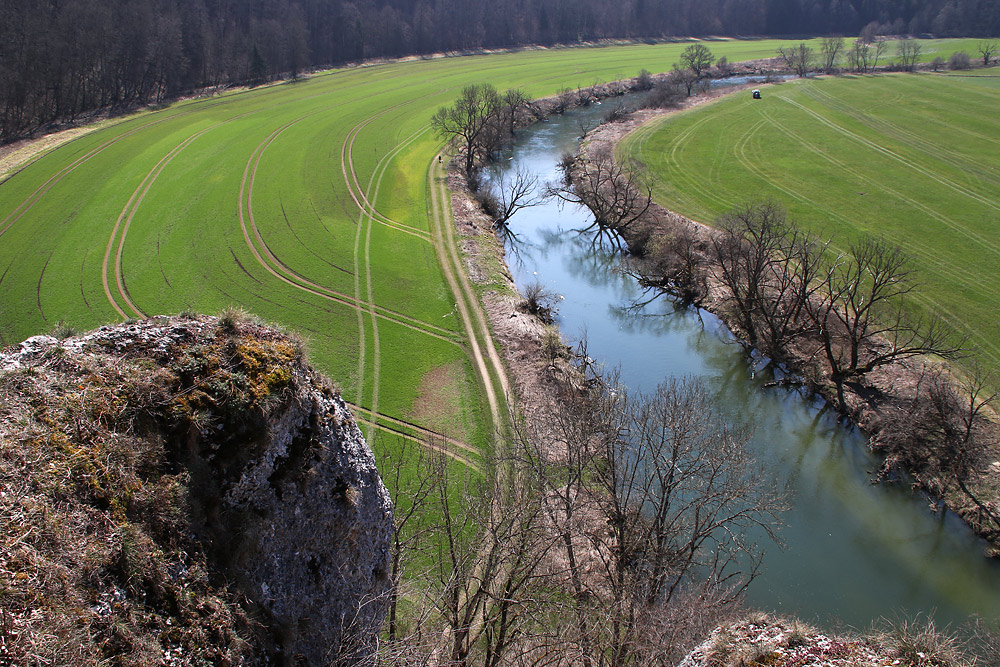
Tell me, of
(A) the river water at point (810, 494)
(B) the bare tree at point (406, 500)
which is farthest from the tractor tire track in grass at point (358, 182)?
(B) the bare tree at point (406, 500)

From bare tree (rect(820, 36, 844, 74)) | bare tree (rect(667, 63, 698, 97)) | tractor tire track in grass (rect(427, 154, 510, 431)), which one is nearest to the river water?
tractor tire track in grass (rect(427, 154, 510, 431))

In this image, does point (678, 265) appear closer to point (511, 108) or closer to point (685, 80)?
point (511, 108)

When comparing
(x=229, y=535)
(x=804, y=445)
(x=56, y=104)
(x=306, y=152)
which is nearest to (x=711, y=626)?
(x=229, y=535)

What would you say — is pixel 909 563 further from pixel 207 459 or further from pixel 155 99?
pixel 155 99

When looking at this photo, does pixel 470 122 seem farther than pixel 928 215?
Yes

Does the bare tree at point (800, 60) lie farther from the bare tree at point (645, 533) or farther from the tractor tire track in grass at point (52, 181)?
the bare tree at point (645, 533)

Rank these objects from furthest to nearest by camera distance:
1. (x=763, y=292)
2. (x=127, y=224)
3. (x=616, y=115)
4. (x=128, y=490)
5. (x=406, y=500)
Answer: (x=616, y=115) < (x=127, y=224) < (x=763, y=292) < (x=406, y=500) < (x=128, y=490)

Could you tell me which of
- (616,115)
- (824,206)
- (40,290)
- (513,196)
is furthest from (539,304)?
(616,115)
